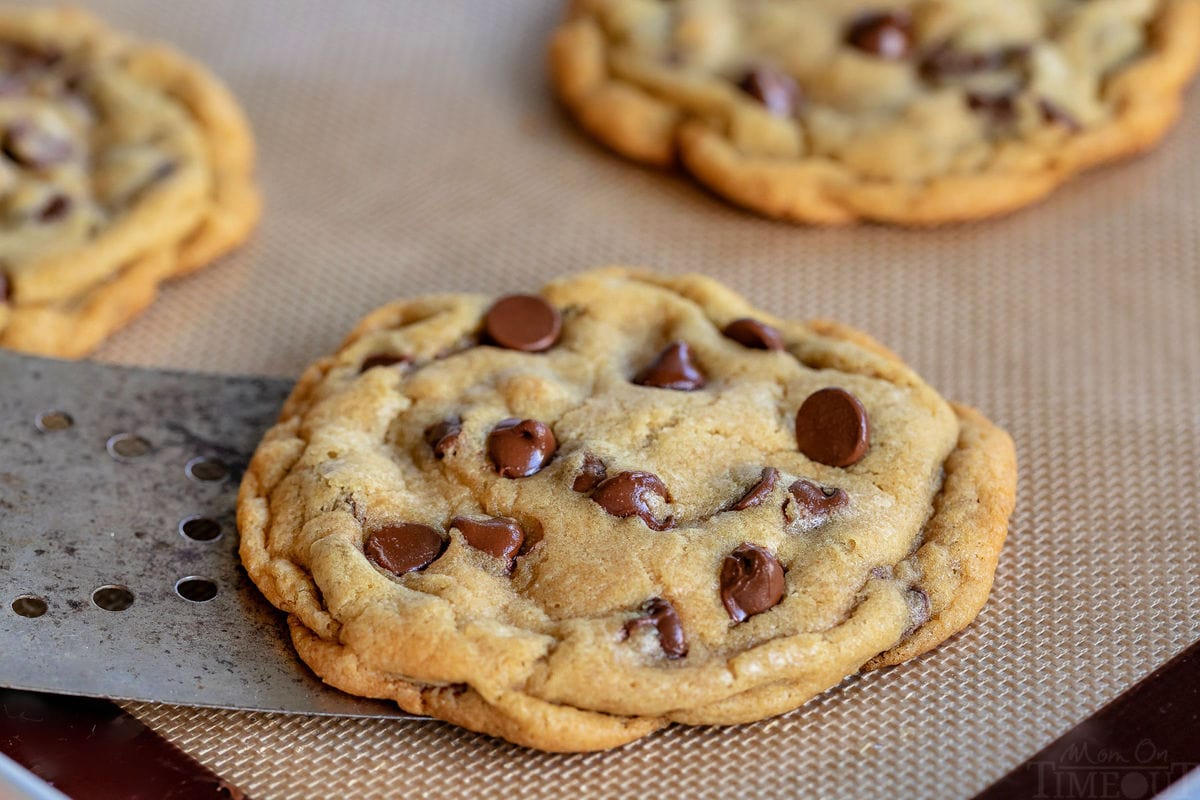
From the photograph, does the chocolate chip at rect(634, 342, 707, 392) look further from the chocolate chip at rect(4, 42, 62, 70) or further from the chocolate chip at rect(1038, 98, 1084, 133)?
the chocolate chip at rect(4, 42, 62, 70)

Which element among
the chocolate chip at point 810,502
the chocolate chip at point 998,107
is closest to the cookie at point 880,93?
the chocolate chip at point 998,107

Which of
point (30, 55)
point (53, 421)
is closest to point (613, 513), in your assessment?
point (53, 421)

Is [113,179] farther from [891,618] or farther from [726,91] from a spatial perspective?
[891,618]

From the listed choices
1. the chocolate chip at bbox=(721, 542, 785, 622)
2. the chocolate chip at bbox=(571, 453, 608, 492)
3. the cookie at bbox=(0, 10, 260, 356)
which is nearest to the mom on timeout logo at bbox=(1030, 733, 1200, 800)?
the chocolate chip at bbox=(721, 542, 785, 622)

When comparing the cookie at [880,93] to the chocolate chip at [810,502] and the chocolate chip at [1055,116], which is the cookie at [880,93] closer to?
the chocolate chip at [1055,116]

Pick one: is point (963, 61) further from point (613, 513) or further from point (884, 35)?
point (613, 513)
